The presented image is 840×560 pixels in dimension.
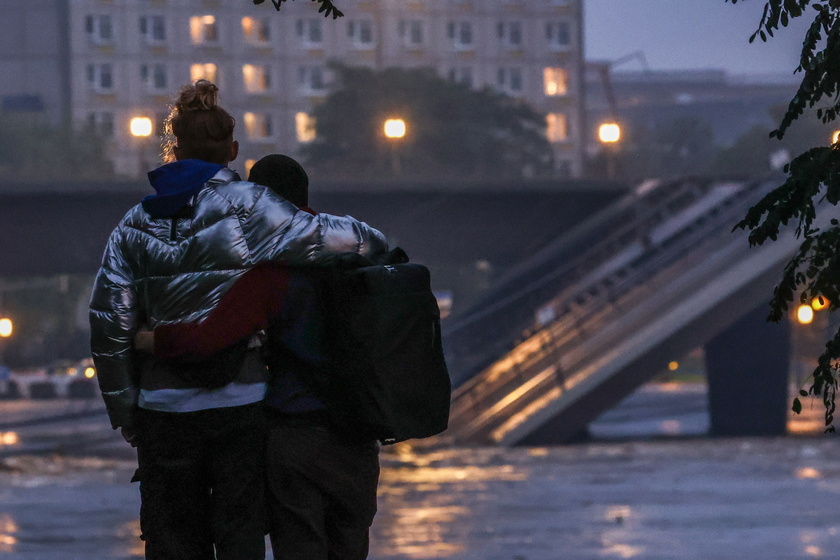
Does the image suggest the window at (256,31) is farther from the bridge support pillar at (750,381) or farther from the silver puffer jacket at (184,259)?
the silver puffer jacket at (184,259)

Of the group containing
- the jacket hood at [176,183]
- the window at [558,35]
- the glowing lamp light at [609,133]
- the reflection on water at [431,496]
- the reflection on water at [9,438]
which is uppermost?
the window at [558,35]

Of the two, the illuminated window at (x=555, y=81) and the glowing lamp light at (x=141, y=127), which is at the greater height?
the illuminated window at (x=555, y=81)

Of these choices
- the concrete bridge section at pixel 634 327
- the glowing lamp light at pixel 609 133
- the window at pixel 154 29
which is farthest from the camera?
the window at pixel 154 29

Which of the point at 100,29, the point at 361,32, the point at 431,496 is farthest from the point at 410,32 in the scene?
the point at 431,496

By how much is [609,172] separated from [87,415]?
1883 centimetres

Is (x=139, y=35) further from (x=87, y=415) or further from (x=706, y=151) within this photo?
(x=87, y=415)

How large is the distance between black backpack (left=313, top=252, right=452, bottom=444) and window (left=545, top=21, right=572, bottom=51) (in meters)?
118

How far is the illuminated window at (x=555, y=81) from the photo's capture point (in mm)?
121438

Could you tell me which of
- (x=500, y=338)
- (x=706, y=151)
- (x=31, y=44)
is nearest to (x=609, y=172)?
(x=500, y=338)

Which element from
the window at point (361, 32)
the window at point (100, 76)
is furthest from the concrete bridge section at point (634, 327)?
the window at point (100, 76)

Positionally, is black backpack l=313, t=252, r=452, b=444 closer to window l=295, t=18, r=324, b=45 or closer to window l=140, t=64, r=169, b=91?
window l=140, t=64, r=169, b=91

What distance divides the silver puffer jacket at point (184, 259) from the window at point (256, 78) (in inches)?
4461

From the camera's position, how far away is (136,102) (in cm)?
11681

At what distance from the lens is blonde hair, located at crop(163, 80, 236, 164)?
5023 millimetres
